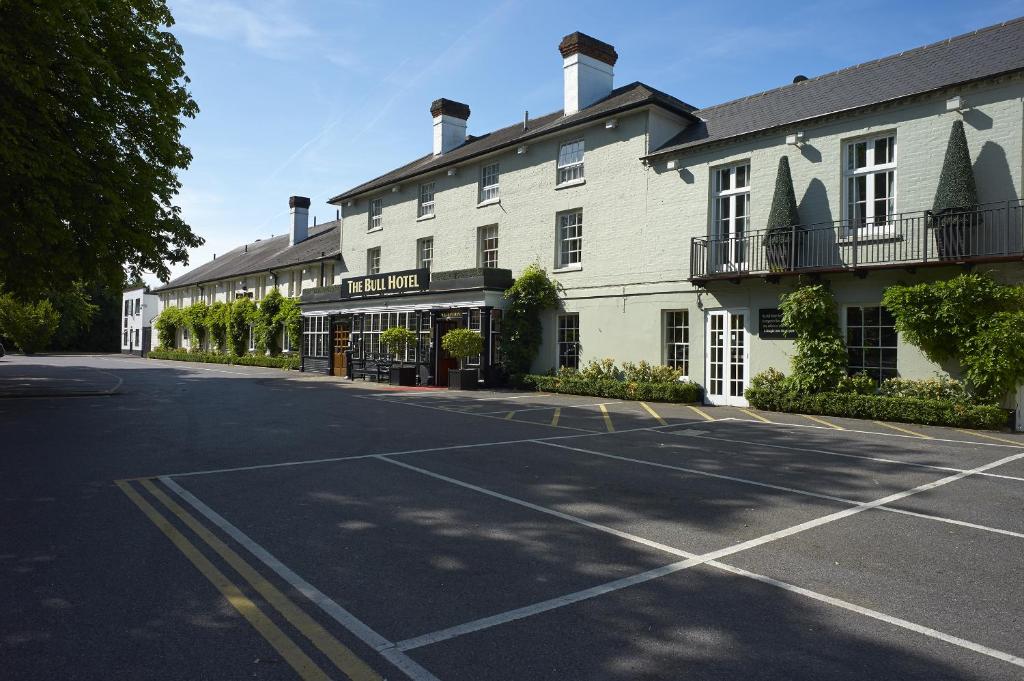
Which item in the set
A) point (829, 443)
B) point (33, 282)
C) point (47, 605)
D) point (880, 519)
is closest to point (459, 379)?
point (33, 282)

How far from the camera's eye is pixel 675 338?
63.7 ft

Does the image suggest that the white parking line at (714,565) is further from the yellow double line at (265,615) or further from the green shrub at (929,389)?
the green shrub at (929,389)

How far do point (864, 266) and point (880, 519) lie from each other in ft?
32.6

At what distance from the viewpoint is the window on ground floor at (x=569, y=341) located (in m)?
22.0

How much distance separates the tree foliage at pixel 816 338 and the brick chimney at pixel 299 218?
37541 millimetres

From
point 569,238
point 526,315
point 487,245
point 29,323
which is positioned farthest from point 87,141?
point 29,323

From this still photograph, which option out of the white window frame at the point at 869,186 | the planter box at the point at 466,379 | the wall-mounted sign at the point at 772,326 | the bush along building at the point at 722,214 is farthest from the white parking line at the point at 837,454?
the planter box at the point at 466,379

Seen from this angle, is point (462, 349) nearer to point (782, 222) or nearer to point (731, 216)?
point (731, 216)

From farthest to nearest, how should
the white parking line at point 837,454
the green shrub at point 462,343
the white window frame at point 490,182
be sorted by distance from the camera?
the white window frame at point 490,182 < the green shrub at point 462,343 < the white parking line at point 837,454

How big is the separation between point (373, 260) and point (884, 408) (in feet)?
79.2

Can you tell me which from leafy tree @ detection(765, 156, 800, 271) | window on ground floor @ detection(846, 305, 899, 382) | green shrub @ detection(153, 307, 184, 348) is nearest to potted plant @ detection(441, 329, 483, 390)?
leafy tree @ detection(765, 156, 800, 271)

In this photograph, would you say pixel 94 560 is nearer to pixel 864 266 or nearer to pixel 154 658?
pixel 154 658

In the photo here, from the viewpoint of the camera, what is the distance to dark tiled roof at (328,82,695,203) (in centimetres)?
2034

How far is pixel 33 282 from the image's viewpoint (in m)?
16.3
